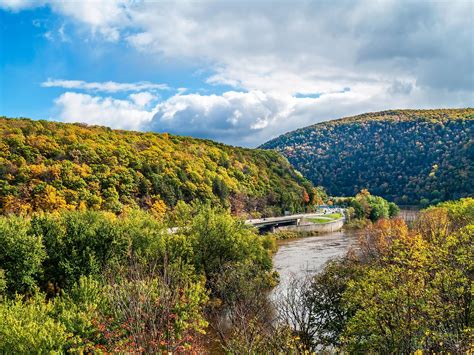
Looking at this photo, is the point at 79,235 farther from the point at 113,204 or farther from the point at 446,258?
the point at 113,204

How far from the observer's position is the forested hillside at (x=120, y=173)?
63500 millimetres

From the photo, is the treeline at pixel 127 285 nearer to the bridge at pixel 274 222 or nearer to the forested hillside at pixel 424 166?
the bridge at pixel 274 222

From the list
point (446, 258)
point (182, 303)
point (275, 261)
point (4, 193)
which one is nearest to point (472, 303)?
point (446, 258)

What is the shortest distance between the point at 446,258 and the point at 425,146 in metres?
173

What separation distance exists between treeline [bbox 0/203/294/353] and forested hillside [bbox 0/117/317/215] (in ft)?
91.7

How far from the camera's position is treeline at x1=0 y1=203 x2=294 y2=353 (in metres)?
18.6

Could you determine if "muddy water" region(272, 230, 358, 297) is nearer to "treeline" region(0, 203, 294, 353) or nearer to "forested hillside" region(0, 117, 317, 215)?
"treeline" region(0, 203, 294, 353)

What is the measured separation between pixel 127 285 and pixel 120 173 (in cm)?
5980

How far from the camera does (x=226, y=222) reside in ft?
136

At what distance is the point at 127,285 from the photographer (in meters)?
20.3

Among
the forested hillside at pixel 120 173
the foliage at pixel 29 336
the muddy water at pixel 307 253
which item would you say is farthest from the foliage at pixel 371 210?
the foliage at pixel 29 336

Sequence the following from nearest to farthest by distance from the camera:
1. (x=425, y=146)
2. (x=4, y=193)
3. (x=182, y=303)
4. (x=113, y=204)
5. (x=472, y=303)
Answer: (x=472, y=303), (x=182, y=303), (x=4, y=193), (x=113, y=204), (x=425, y=146)

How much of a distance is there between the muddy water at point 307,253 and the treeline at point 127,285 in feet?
24.0

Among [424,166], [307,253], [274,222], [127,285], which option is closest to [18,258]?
[127,285]
